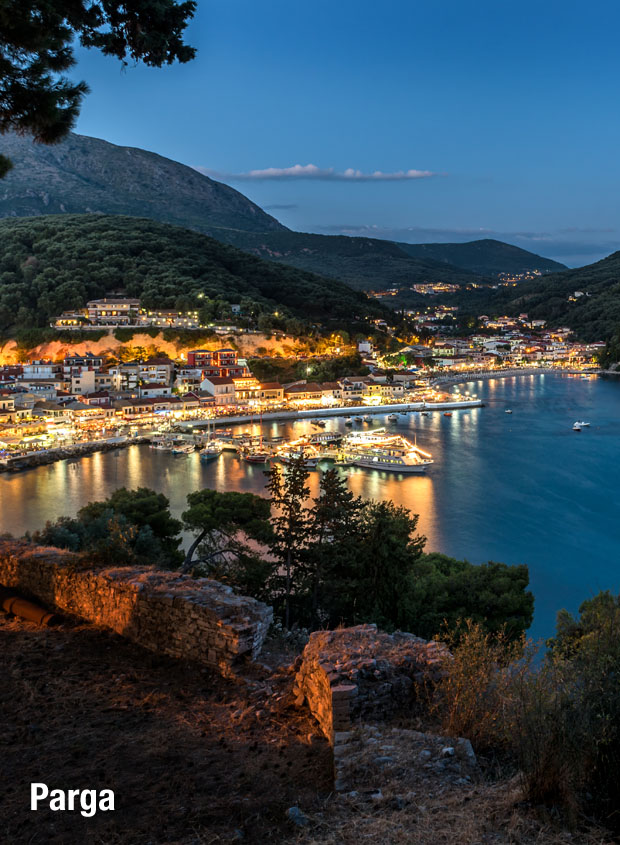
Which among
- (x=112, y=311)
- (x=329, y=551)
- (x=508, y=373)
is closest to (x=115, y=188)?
(x=112, y=311)

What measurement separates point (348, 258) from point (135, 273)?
75.1 metres

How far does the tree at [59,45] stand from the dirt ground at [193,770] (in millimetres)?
2580

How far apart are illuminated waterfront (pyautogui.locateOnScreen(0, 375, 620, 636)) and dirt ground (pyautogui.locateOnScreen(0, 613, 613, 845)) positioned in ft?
24.6

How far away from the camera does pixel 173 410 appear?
28297mm

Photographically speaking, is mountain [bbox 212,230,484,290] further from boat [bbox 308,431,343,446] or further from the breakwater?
the breakwater

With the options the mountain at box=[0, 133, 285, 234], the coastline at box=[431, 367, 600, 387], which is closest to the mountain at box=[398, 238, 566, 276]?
the mountain at box=[0, 133, 285, 234]

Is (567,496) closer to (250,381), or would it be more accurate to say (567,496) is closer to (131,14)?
(131,14)

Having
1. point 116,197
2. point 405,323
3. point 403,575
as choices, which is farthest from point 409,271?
point 403,575

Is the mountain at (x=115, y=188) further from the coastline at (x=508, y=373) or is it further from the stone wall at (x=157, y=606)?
the stone wall at (x=157, y=606)

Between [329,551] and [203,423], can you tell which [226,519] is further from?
[203,423]

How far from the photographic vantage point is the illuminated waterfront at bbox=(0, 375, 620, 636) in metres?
12.2

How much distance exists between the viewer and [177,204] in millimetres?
103188

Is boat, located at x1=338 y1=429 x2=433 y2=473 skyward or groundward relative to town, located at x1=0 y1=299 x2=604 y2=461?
groundward

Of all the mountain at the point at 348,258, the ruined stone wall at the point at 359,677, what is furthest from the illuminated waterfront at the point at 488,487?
the mountain at the point at 348,258
